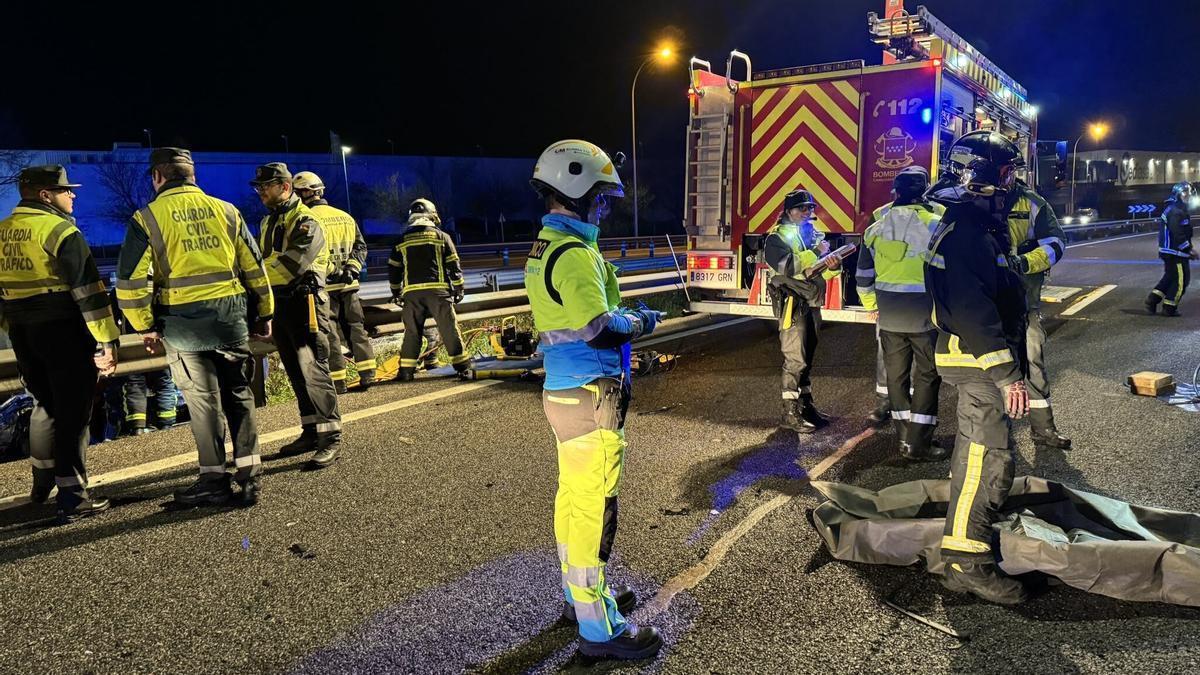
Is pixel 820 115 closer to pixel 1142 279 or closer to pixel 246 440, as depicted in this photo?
pixel 246 440

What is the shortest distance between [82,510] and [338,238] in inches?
130

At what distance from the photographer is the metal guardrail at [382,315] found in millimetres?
5215

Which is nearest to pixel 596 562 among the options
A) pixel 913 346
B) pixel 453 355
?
pixel 913 346

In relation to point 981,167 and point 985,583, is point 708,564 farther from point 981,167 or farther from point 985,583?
point 981,167

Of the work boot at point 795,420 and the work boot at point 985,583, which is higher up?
the work boot at point 795,420

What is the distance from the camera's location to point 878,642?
266 cm

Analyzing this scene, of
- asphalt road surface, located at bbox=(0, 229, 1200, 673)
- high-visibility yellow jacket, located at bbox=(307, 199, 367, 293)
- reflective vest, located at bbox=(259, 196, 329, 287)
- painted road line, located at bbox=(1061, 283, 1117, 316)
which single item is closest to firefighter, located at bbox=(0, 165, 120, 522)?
asphalt road surface, located at bbox=(0, 229, 1200, 673)

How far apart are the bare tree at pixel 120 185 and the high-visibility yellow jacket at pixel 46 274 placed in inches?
1968

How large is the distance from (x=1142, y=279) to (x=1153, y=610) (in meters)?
14.1

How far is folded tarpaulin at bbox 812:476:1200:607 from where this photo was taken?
278 cm

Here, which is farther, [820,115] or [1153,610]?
[820,115]

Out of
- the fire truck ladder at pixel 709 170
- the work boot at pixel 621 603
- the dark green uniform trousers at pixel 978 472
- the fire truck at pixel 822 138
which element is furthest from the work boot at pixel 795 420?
the fire truck ladder at pixel 709 170

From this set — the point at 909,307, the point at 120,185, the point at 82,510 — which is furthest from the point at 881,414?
the point at 120,185

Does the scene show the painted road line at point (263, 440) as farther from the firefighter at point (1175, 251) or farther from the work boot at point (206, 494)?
the firefighter at point (1175, 251)
